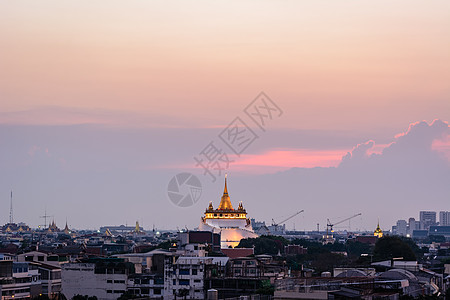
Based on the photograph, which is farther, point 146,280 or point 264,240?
point 264,240

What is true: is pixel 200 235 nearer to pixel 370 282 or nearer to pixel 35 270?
pixel 35 270

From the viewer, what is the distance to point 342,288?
57.8 meters

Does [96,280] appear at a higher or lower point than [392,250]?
lower

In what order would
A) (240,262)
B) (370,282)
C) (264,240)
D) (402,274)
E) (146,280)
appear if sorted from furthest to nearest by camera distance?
1. (264,240)
2. (240,262)
3. (146,280)
4. (402,274)
5. (370,282)

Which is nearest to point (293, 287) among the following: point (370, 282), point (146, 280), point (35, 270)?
Answer: point (370, 282)

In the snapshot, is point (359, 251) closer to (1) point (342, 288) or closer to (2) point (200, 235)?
(2) point (200, 235)

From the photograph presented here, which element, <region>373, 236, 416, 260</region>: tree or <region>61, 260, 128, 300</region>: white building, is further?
<region>373, 236, 416, 260</region>: tree

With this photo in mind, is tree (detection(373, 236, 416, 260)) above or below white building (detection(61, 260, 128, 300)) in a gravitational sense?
above

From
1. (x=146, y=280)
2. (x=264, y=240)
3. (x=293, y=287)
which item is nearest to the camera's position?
(x=293, y=287)

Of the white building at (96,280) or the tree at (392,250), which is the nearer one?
the white building at (96,280)

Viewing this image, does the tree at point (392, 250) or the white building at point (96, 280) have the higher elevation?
the tree at point (392, 250)

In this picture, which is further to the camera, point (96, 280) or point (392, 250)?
point (392, 250)

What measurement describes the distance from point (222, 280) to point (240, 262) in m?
9.89

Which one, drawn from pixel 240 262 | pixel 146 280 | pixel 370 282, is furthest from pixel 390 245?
pixel 370 282
